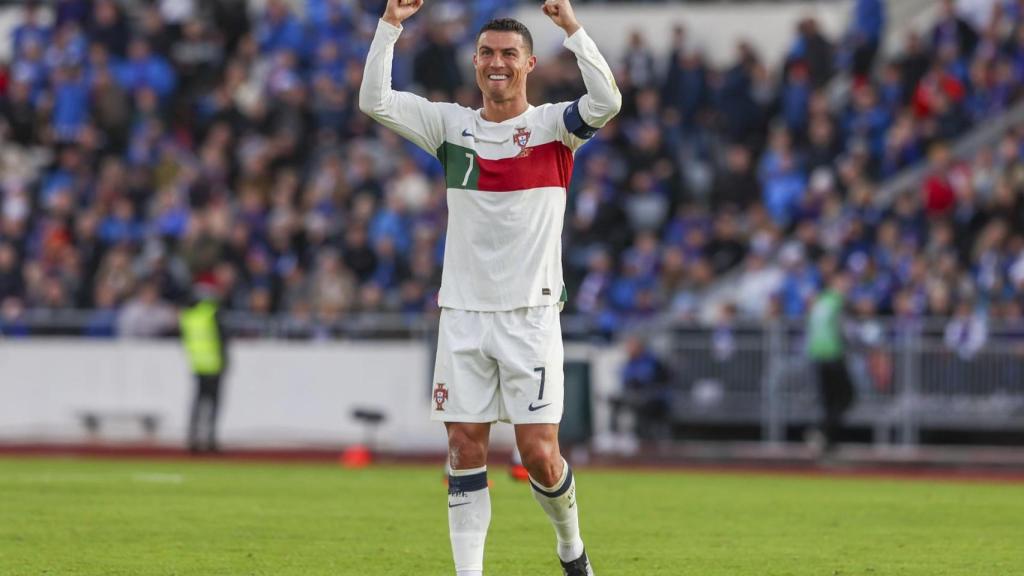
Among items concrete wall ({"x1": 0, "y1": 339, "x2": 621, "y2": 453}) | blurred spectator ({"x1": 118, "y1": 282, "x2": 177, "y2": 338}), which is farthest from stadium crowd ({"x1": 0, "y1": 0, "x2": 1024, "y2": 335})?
concrete wall ({"x1": 0, "y1": 339, "x2": 621, "y2": 453})

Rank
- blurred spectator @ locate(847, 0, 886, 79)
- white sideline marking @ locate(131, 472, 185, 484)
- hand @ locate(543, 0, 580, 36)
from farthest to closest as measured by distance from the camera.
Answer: blurred spectator @ locate(847, 0, 886, 79)
white sideline marking @ locate(131, 472, 185, 484)
hand @ locate(543, 0, 580, 36)

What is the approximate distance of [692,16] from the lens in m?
28.0

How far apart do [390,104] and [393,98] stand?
34 mm

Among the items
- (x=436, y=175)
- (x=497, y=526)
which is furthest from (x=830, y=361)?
(x=497, y=526)

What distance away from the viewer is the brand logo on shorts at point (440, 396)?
8.07 m

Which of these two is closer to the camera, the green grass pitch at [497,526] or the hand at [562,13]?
the hand at [562,13]

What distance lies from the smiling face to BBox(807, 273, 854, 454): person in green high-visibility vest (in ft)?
41.9

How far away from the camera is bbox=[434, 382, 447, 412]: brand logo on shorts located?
8070mm

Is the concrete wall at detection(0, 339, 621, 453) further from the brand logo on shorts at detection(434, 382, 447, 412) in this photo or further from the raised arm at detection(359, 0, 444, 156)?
the brand logo on shorts at detection(434, 382, 447, 412)

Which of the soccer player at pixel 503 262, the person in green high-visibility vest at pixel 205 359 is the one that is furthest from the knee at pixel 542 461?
the person in green high-visibility vest at pixel 205 359

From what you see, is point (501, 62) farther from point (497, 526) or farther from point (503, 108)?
point (497, 526)

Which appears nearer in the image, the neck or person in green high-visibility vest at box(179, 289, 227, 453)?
the neck

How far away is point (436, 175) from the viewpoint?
2545 centimetres

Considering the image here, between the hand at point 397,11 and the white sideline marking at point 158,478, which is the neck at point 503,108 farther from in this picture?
the white sideline marking at point 158,478
